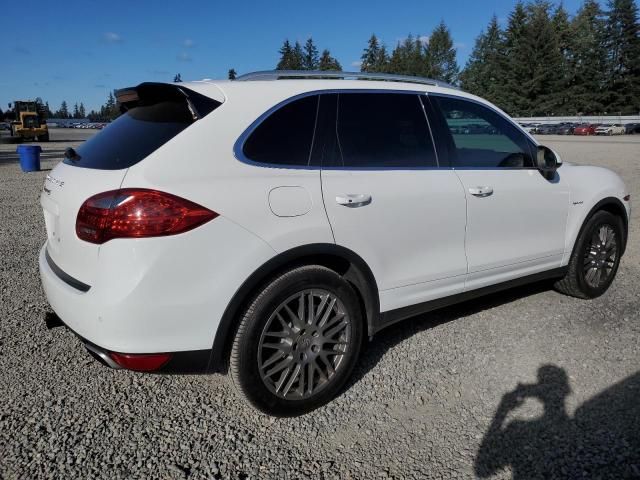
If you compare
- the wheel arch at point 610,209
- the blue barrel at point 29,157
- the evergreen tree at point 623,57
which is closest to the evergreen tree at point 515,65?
the evergreen tree at point 623,57

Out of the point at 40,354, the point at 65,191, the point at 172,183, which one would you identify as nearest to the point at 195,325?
the point at 172,183

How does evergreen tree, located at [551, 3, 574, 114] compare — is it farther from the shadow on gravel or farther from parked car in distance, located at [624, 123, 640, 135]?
the shadow on gravel

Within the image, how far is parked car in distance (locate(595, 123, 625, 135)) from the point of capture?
53969 millimetres

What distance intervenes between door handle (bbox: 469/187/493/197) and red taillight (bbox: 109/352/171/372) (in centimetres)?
221

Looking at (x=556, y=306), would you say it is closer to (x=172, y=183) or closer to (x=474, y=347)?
(x=474, y=347)

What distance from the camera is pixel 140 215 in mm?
2357

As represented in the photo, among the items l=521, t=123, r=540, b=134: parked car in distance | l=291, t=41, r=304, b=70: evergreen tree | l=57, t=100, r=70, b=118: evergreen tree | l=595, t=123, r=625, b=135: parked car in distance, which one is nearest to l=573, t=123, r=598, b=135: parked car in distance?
l=595, t=123, r=625, b=135: parked car in distance

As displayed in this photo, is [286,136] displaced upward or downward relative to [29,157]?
upward

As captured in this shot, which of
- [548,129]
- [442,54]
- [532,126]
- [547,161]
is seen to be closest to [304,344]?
[547,161]

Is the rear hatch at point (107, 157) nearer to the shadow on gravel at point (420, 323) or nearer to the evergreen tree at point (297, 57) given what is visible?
the shadow on gravel at point (420, 323)

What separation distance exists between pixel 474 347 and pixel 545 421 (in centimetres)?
96

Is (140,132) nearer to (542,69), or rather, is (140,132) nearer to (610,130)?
(610,130)

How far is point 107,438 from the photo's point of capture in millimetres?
2723

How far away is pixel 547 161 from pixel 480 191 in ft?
2.81
